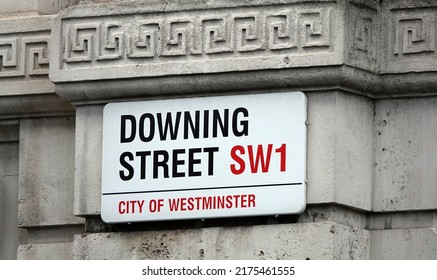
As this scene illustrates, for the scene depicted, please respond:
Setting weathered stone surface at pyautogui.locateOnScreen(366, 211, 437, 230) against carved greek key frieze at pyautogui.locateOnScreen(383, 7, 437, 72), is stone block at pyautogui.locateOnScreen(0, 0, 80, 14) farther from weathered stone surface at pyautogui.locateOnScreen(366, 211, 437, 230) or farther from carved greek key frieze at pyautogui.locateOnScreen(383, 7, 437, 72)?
weathered stone surface at pyautogui.locateOnScreen(366, 211, 437, 230)

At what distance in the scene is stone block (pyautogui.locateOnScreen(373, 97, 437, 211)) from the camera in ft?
57.9

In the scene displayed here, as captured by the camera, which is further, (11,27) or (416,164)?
(11,27)

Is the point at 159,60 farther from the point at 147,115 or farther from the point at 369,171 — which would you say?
the point at 369,171

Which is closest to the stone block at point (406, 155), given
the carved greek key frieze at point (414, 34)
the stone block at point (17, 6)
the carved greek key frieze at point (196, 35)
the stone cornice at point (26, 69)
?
the carved greek key frieze at point (414, 34)

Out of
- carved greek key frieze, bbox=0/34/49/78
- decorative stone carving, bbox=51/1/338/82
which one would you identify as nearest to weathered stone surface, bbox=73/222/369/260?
decorative stone carving, bbox=51/1/338/82

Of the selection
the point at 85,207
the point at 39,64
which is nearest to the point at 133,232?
the point at 85,207

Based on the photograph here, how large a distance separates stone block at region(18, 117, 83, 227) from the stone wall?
4.8 inches

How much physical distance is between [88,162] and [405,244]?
261 centimetres

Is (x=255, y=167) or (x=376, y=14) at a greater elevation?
(x=376, y=14)

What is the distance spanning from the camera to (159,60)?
59.4ft

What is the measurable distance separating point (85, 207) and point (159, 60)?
50.9 inches

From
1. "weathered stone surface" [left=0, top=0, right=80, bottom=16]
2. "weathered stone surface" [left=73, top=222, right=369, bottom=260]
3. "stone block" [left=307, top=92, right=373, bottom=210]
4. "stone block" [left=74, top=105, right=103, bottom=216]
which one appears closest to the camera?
"weathered stone surface" [left=73, top=222, right=369, bottom=260]

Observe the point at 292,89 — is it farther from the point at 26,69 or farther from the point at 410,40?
the point at 26,69

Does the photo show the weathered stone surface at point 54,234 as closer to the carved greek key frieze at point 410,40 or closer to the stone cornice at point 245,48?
the stone cornice at point 245,48
